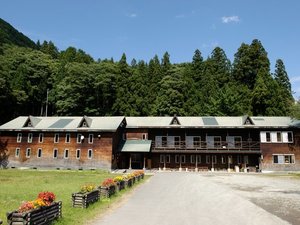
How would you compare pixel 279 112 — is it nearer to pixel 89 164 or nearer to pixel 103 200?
pixel 89 164

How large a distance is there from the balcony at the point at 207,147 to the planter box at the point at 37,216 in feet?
114

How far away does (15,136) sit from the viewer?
44.8 metres

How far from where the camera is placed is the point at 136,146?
43.8m

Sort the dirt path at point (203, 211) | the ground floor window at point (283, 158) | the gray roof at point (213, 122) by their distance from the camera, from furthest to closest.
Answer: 1. the gray roof at point (213, 122)
2. the ground floor window at point (283, 158)
3. the dirt path at point (203, 211)

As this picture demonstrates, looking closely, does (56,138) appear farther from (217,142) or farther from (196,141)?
(217,142)

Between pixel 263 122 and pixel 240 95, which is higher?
pixel 240 95

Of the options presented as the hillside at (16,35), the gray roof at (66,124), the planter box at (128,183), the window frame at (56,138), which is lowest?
the planter box at (128,183)

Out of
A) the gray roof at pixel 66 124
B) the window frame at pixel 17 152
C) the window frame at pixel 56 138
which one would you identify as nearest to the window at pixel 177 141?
the gray roof at pixel 66 124

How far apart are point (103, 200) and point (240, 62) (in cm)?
6565

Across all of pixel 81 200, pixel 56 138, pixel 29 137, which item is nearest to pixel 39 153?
pixel 29 137

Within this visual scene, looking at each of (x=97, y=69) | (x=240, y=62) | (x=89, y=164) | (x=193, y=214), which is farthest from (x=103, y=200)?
(x=240, y=62)

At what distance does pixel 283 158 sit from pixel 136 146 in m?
21.2

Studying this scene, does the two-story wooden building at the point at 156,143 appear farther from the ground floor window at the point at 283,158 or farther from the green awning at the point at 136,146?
the green awning at the point at 136,146

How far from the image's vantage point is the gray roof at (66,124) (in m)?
42.7
